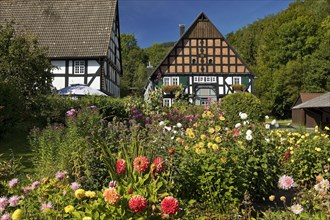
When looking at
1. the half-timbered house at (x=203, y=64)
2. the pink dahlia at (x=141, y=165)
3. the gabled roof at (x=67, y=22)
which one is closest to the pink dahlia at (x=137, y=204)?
the pink dahlia at (x=141, y=165)

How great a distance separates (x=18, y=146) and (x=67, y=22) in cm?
1723

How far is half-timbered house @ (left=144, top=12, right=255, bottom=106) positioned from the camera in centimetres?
2947

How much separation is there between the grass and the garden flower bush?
164cm

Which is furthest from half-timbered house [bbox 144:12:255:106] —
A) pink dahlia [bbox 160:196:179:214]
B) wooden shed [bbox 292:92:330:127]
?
pink dahlia [bbox 160:196:179:214]

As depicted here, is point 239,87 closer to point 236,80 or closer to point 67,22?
point 236,80

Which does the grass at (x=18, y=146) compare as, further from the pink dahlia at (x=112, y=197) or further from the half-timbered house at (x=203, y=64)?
the half-timbered house at (x=203, y=64)

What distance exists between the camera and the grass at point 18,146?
7.16m

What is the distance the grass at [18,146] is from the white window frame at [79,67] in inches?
418

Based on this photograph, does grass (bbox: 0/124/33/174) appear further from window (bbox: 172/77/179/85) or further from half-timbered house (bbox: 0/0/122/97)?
window (bbox: 172/77/179/85)

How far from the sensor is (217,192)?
375 centimetres

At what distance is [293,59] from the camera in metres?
41.6

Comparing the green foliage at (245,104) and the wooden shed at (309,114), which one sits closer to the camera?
the green foliage at (245,104)

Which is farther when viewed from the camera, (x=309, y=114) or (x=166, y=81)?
(x=166, y=81)

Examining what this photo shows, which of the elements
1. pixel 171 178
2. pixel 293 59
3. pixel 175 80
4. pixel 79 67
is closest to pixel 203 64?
pixel 175 80
